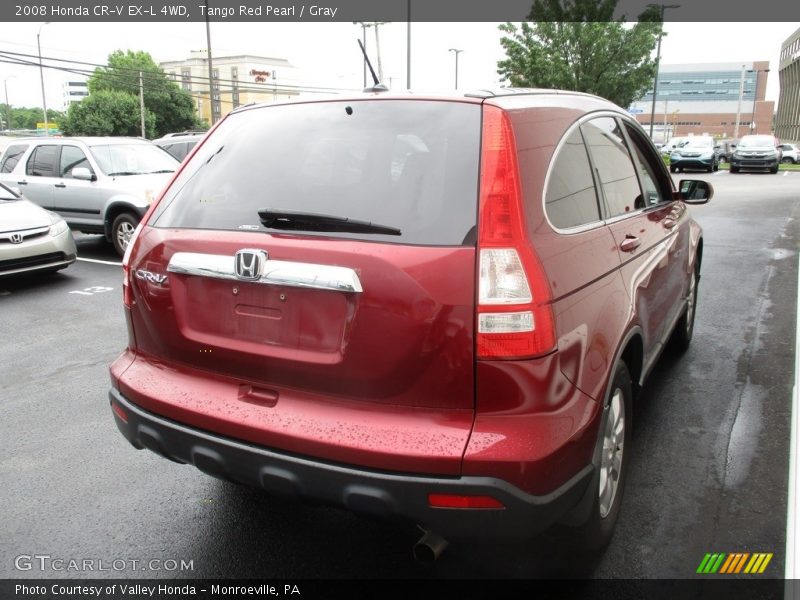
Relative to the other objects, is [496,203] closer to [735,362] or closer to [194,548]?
[194,548]

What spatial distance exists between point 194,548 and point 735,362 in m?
4.04

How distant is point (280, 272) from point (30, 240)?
6.90m

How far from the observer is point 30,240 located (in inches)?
311

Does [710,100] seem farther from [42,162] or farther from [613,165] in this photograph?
[613,165]

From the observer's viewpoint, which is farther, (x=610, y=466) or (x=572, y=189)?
(x=610, y=466)

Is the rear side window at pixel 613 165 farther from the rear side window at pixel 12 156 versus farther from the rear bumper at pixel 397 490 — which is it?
the rear side window at pixel 12 156

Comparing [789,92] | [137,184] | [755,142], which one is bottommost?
[137,184]

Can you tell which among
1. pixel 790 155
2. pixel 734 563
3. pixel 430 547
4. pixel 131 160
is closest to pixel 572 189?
pixel 430 547

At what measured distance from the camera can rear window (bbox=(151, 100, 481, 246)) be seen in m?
2.18

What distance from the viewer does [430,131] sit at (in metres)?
2.31

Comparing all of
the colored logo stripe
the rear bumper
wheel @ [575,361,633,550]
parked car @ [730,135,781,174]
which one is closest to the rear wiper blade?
the rear bumper

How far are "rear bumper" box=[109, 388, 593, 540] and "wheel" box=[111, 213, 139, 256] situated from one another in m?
8.03

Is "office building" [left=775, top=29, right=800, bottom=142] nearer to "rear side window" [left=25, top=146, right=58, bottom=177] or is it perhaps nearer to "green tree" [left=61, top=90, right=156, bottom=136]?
"green tree" [left=61, top=90, right=156, bottom=136]

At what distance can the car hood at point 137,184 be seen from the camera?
9.62m
